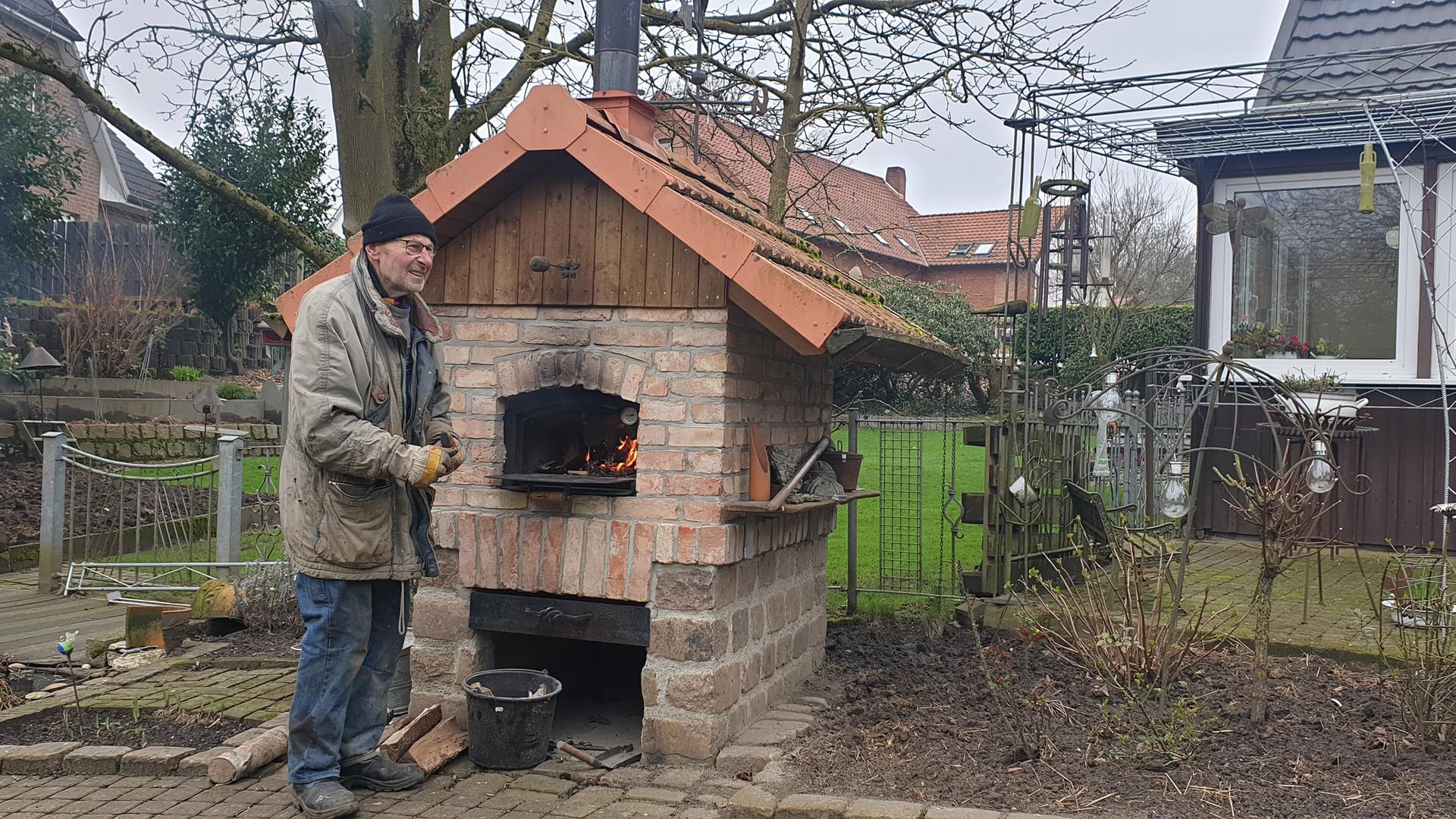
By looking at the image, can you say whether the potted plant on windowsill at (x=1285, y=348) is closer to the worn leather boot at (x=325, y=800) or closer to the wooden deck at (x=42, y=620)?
the worn leather boot at (x=325, y=800)

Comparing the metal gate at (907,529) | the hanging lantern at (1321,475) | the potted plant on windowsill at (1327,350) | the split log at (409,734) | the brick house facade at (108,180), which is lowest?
the split log at (409,734)

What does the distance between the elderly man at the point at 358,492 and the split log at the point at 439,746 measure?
11cm

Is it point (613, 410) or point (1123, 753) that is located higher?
point (613, 410)

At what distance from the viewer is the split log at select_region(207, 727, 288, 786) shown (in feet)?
15.7

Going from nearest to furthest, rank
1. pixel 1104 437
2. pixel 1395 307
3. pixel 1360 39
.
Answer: pixel 1395 307 → pixel 1360 39 → pixel 1104 437

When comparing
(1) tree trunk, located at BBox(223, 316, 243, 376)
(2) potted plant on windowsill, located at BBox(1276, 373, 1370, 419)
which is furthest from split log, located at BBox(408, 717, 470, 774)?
(1) tree trunk, located at BBox(223, 316, 243, 376)

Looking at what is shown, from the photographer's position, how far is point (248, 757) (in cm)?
484

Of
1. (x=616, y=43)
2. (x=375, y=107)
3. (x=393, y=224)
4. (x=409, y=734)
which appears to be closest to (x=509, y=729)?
(x=409, y=734)

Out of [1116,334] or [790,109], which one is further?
[1116,334]

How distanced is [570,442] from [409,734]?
1.63m

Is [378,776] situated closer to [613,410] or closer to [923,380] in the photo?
[613,410]

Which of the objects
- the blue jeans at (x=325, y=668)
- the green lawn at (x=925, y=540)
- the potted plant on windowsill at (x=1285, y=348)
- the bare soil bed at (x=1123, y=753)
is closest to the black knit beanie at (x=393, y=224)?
the blue jeans at (x=325, y=668)

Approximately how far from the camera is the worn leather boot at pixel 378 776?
4.70 meters

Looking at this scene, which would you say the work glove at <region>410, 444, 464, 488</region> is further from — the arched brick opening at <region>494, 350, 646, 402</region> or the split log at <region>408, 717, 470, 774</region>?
the split log at <region>408, 717, 470, 774</region>
